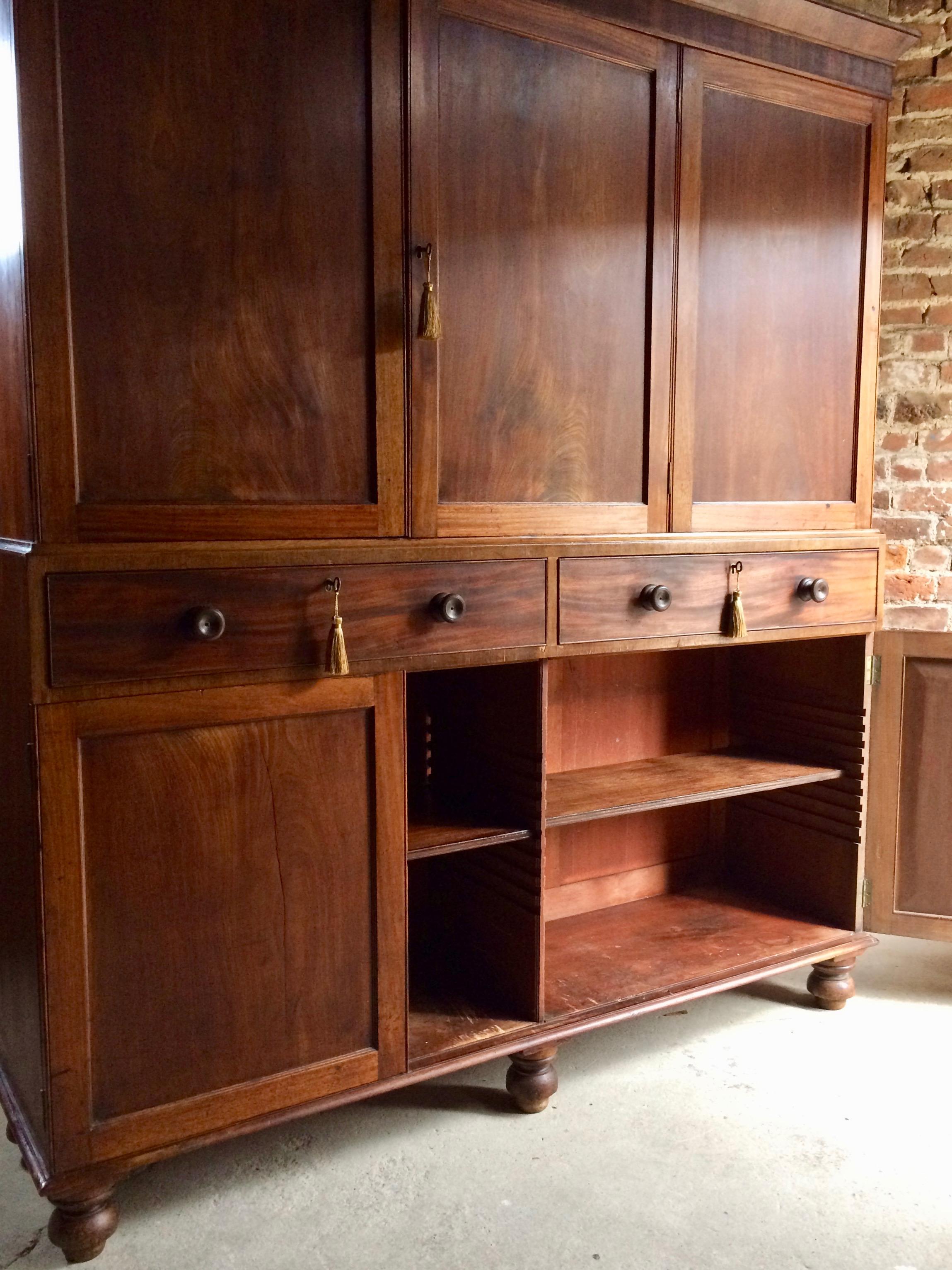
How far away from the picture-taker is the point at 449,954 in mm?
2396

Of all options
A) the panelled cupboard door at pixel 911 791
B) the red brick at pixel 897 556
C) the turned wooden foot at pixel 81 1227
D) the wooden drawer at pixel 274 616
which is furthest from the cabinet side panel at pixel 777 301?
the turned wooden foot at pixel 81 1227

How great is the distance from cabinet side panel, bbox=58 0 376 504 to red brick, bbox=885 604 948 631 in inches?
62.8

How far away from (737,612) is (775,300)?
69 centimetres

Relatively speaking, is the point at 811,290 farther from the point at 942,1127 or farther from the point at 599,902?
the point at 942,1127

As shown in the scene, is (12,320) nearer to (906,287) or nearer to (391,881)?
(391,881)

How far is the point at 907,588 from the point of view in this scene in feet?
9.22

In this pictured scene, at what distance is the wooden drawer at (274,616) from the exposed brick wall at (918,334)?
1.24 m

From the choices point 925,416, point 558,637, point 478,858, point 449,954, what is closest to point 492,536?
point 558,637

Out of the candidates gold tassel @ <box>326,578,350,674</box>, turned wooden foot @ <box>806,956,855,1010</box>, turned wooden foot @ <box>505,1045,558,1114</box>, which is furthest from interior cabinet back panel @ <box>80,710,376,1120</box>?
turned wooden foot @ <box>806,956,855,1010</box>

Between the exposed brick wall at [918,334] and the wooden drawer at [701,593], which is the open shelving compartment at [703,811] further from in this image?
the exposed brick wall at [918,334]

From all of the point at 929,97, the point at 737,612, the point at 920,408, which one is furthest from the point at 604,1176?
the point at 929,97

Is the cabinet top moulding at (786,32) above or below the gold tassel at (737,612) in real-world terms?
above

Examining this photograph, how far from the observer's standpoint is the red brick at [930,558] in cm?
277

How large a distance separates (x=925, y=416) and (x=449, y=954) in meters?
1.76
